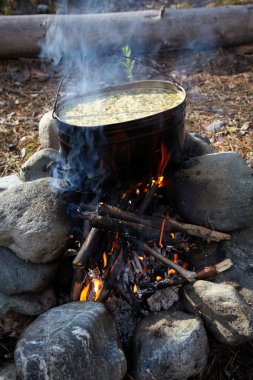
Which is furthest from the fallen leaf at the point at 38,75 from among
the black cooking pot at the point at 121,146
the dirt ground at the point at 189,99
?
the black cooking pot at the point at 121,146

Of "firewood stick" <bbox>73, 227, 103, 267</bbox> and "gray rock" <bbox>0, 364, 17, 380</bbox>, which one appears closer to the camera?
"gray rock" <bbox>0, 364, 17, 380</bbox>

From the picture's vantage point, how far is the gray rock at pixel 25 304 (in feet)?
10.6

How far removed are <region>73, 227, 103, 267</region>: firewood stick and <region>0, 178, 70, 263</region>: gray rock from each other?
0.19m

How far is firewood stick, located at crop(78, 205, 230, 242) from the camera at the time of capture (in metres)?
3.18

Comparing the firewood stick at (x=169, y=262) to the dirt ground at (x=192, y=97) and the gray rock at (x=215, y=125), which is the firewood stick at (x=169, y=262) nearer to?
the dirt ground at (x=192, y=97)

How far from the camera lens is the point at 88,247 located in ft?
10.4

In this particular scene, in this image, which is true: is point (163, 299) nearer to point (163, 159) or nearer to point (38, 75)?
point (163, 159)

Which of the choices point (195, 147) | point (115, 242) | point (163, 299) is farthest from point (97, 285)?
point (195, 147)

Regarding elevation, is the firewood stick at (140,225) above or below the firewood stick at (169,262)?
above

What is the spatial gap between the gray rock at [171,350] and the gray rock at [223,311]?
108 mm

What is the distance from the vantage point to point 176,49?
305 inches

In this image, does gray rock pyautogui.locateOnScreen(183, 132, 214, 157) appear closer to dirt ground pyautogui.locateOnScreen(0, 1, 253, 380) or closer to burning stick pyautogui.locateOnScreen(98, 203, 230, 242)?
dirt ground pyautogui.locateOnScreen(0, 1, 253, 380)

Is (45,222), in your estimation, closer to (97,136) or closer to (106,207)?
(106,207)

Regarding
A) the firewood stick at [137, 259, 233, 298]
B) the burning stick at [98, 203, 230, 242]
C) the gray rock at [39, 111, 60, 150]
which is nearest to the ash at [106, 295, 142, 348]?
the firewood stick at [137, 259, 233, 298]
